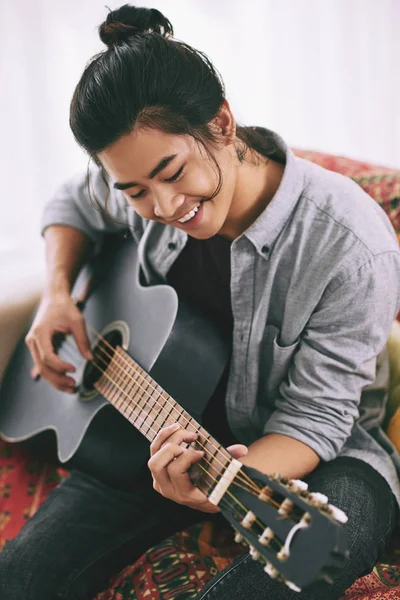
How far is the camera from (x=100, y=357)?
1183 millimetres

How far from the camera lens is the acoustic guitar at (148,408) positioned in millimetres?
583

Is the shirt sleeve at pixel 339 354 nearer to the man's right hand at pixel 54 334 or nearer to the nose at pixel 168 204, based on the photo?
the nose at pixel 168 204

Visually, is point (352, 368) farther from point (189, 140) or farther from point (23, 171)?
point (23, 171)

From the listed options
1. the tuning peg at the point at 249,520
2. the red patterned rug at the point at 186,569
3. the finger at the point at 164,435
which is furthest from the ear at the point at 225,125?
the red patterned rug at the point at 186,569

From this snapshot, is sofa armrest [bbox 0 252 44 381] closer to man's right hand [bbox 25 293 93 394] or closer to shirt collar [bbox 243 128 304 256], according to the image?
man's right hand [bbox 25 293 93 394]

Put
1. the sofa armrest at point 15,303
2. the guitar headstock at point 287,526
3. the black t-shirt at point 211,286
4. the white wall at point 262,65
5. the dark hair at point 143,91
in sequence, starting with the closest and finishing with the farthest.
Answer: the guitar headstock at point 287,526
the dark hair at point 143,91
the black t-shirt at point 211,286
the sofa armrest at point 15,303
the white wall at point 262,65

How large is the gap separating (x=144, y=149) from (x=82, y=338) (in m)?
0.50

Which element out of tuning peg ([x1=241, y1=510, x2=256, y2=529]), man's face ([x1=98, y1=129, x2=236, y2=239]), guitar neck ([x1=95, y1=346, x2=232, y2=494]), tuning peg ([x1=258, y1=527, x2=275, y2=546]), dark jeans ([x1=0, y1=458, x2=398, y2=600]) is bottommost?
dark jeans ([x1=0, y1=458, x2=398, y2=600])

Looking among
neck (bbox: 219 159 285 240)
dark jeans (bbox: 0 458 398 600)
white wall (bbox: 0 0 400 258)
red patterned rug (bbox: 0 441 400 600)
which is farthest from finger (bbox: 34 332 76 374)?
white wall (bbox: 0 0 400 258)

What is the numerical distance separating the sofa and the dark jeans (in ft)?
0.13

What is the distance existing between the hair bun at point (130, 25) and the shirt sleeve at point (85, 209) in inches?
16.4

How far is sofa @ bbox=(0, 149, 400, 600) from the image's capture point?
0.99 metres

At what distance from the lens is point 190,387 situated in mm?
1021

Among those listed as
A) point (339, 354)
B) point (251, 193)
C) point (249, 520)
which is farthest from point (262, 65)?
point (249, 520)
